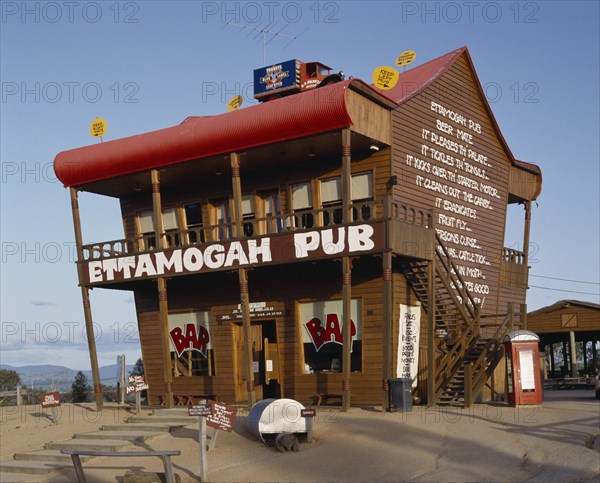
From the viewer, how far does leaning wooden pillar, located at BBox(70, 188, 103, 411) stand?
28.8 metres

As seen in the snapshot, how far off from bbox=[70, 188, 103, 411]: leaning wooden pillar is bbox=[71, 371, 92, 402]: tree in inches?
712

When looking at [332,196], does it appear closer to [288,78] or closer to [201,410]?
[288,78]

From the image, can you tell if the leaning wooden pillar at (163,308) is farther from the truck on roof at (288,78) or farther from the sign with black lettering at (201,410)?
the sign with black lettering at (201,410)

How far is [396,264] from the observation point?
2561 centimetres

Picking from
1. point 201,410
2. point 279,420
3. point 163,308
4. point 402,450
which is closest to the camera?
point 201,410

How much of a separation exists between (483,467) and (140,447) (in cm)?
771

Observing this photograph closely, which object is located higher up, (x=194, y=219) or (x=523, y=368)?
(x=194, y=219)

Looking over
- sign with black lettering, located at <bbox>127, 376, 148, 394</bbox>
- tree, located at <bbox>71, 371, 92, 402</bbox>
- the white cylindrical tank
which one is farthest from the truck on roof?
tree, located at <bbox>71, 371, 92, 402</bbox>

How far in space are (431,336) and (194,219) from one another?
1010 cm

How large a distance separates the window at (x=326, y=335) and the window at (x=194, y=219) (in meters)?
5.06

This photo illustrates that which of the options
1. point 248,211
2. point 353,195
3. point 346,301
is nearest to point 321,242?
point 346,301

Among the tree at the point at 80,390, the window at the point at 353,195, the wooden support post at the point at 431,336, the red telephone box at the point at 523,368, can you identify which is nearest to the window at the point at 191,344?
the window at the point at 353,195

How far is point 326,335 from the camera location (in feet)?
87.4

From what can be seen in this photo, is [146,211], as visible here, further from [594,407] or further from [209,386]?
[594,407]
